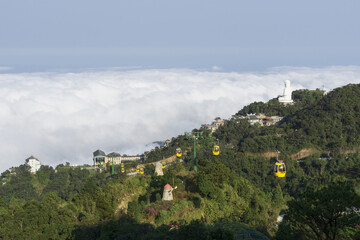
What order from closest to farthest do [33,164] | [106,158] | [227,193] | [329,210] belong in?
1. [329,210]
2. [227,193]
3. [33,164]
4. [106,158]

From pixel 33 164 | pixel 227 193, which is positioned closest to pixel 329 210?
pixel 227 193

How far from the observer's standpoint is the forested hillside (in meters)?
17.9

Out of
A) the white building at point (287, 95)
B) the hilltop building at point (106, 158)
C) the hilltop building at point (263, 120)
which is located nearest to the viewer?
the hilltop building at point (263, 120)

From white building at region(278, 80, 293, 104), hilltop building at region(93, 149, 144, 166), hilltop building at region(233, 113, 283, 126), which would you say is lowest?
hilltop building at region(93, 149, 144, 166)

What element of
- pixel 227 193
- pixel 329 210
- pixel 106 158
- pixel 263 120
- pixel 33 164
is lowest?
pixel 106 158

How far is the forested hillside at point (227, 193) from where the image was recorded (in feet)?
58.6

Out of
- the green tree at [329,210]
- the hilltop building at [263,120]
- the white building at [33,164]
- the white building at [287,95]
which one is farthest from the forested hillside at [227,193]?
the white building at [287,95]

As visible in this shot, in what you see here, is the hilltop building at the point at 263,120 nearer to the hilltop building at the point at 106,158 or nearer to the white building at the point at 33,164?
the hilltop building at the point at 106,158

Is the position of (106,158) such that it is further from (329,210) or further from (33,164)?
(329,210)

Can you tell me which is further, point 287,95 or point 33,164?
point 287,95

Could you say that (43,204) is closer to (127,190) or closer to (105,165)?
(127,190)

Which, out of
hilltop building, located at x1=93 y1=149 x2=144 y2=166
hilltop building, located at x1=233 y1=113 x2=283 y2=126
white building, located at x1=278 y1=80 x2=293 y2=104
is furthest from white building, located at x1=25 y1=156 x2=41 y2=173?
white building, located at x1=278 y1=80 x2=293 y2=104

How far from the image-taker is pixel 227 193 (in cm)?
2814

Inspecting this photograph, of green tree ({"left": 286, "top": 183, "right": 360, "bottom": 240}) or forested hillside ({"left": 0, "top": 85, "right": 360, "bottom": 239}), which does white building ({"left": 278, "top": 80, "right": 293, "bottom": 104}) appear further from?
green tree ({"left": 286, "top": 183, "right": 360, "bottom": 240})
